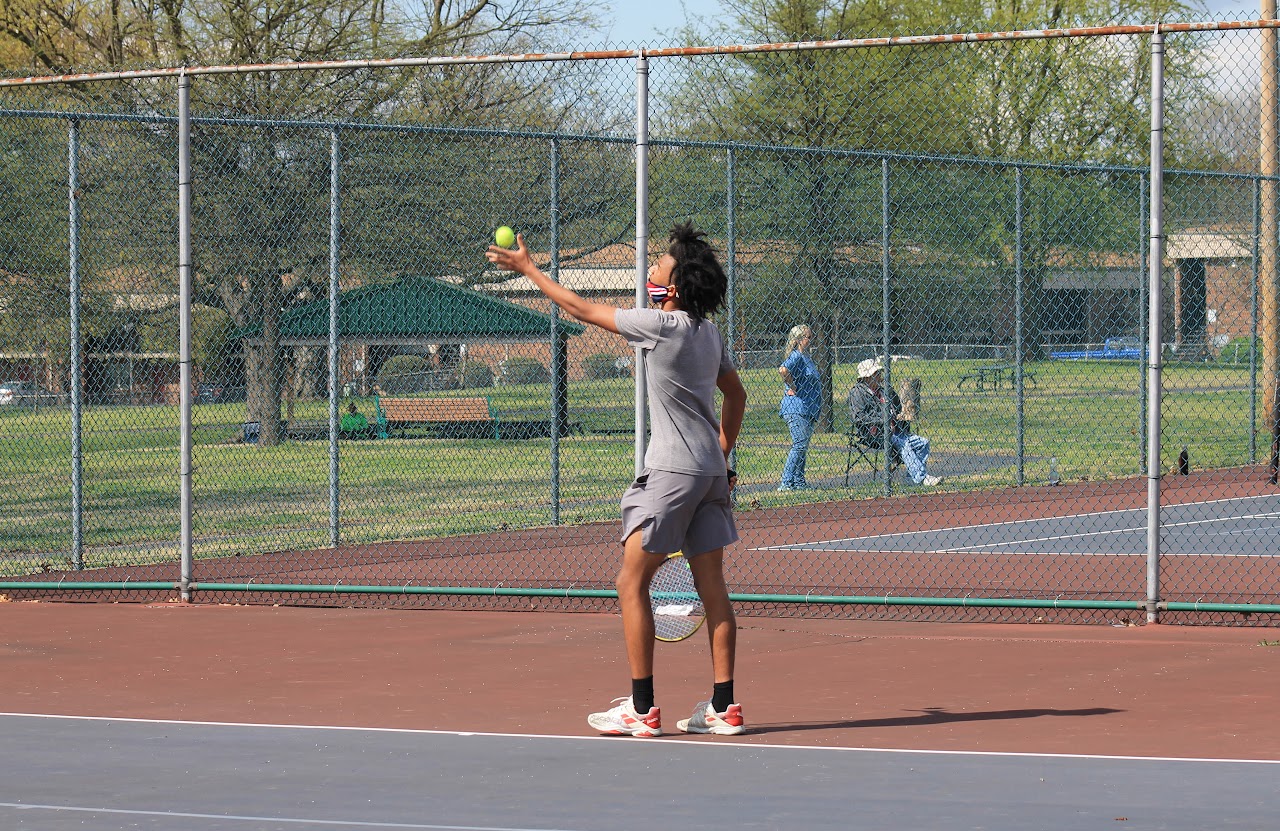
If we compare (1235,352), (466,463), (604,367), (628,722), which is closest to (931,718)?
(628,722)

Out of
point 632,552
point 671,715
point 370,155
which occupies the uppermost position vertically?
point 370,155

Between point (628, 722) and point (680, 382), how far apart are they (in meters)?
1.28

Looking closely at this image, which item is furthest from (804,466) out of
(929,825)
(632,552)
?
(929,825)

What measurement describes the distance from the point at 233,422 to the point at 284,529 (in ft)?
15.5

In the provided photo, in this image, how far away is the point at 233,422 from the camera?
18.5m

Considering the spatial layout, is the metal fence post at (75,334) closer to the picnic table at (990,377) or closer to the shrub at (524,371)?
the shrub at (524,371)

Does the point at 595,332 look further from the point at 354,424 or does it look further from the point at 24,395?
the point at 354,424

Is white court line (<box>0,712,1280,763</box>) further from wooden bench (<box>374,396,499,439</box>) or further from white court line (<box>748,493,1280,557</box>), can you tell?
wooden bench (<box>374,396,499,439</box>)

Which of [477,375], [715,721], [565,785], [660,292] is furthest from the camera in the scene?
[477,375]

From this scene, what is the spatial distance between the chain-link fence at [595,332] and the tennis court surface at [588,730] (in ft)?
5.75

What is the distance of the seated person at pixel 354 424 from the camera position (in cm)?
2262

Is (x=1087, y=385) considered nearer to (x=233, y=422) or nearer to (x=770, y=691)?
(x=233, y=422)

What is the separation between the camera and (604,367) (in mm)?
14539

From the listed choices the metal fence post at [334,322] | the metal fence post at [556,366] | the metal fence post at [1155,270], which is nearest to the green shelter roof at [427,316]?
the metal fence post at [556,366]
